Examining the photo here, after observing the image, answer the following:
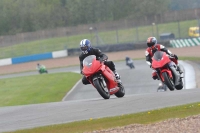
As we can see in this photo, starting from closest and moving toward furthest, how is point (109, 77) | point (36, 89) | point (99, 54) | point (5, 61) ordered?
1. point (99, 54)
2. point (109, 77)
3. point (36, 89)
4. point (5, 61)

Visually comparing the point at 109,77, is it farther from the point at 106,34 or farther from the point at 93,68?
the point at 106,34

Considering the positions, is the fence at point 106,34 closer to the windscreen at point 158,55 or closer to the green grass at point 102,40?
the green grass at point 102,40

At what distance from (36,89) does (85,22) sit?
45036 millimetres

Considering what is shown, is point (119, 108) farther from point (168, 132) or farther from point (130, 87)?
point (130, 87)

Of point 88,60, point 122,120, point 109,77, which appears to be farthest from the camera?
point 109,77

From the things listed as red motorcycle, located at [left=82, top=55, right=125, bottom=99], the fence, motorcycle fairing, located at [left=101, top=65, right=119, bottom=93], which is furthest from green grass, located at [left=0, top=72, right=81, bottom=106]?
the fence

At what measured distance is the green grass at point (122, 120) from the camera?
9.13 m

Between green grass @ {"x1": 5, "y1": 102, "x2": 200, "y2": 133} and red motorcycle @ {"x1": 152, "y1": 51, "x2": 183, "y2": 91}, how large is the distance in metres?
4.59

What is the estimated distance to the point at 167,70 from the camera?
48.4 feet

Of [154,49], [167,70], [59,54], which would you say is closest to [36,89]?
[154,49]

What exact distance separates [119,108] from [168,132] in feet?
10.3

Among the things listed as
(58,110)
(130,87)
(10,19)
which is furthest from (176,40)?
(58,110)

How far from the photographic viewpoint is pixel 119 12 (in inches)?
2872

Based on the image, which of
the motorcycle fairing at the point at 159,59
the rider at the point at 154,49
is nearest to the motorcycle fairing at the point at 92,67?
the motorcycle fairing at the point at 159,59
